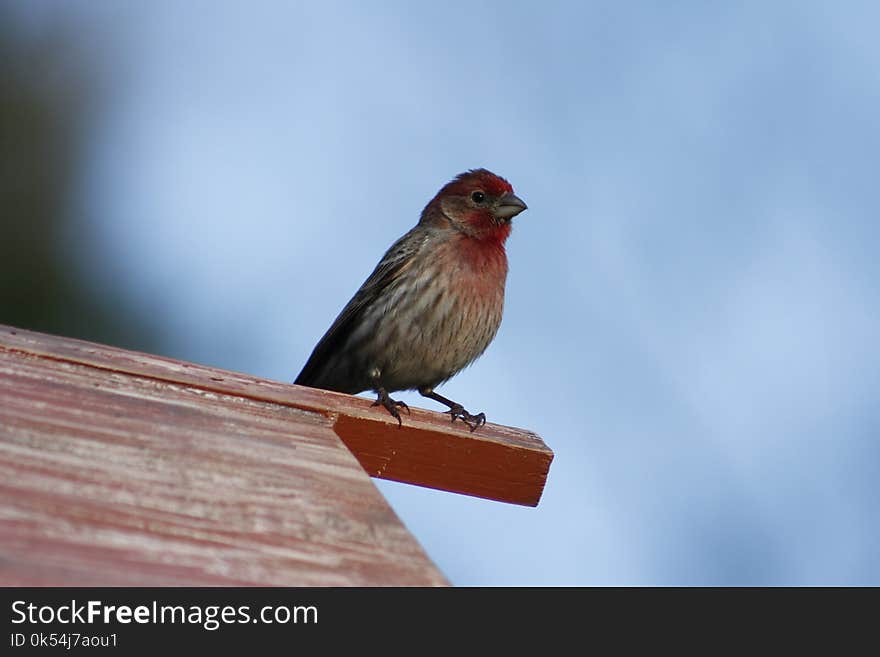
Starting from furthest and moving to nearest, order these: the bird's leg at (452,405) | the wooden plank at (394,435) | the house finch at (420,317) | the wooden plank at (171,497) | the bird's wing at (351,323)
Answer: the bird's wing at (351,323), the house finch at (420,317), the bird's leg at (452,405), the wooden plank at (394,435), the wooden plank at (171,497)

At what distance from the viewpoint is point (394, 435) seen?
12.6 ft

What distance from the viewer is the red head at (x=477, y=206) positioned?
7.73 metres

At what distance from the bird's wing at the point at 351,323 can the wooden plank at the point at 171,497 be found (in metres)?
3.87

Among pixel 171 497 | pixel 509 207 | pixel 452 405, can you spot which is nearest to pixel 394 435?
pixel 171 497

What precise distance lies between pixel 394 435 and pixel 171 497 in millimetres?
1310

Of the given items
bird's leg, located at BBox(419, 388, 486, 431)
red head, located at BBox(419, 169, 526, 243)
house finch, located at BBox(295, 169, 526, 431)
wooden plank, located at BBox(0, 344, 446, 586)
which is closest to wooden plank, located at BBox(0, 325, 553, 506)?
wooden plank, located at BBox(0, 344, 446, 586)

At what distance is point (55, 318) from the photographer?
24.8 feet

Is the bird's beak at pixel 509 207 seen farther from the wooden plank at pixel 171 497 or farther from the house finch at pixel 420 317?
the wooden plank at pixel 171 497

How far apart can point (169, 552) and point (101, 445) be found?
0.56 metres

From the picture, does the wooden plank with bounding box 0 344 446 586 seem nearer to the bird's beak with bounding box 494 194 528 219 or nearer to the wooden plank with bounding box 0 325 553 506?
the wooden plank with bounding box 0 325 553 506

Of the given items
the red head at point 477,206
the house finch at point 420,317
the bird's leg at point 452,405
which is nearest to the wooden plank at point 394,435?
the bird's leg at point 452,405

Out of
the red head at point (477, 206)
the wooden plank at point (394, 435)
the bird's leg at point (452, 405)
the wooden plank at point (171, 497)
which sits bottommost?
the bird's leg at point (452, 405)

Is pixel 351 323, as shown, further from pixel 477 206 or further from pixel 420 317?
pixel 477 206
